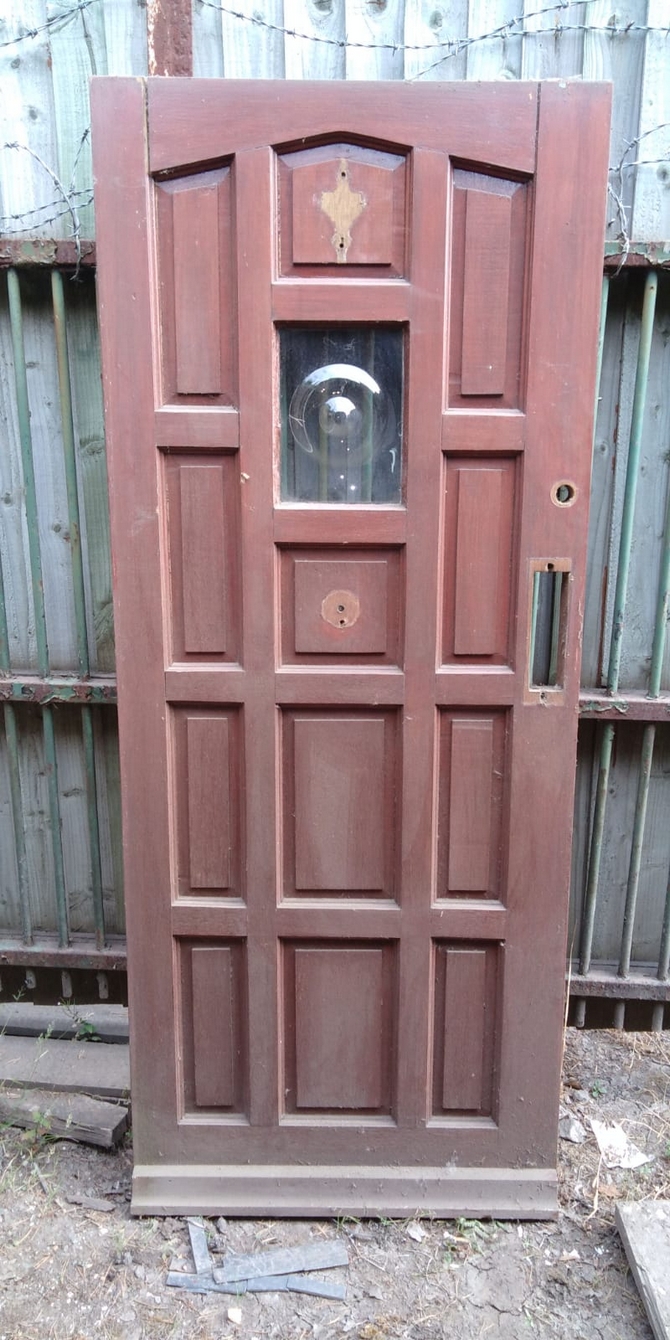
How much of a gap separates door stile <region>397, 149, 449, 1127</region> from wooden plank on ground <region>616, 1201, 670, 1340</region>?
53 cm

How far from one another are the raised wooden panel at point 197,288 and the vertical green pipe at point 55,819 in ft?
3.83

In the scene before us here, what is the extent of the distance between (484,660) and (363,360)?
0.74 m

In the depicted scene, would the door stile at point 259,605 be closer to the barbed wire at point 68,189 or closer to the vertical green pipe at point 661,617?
the barbed wire at point 68,189

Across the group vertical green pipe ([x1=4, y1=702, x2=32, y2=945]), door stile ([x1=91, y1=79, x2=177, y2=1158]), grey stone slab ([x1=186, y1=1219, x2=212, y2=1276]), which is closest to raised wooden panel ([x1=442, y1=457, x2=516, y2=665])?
door stile ([x1=91, y1=79, x2=177, y2=1158])

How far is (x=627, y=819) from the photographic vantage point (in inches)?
100

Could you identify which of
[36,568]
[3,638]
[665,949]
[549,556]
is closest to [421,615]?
[549,556]

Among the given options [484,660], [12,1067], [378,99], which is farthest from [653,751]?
[12,1067]

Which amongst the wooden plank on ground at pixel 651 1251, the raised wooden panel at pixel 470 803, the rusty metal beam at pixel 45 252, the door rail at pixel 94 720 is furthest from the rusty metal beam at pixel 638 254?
the wooden plank on ground at pixel 651 1251

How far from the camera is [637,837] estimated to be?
2.47 metres

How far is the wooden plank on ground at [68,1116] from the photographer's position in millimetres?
2201

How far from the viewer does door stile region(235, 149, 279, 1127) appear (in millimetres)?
1699

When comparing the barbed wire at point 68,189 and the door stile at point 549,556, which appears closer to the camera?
the door stile at point 549,556

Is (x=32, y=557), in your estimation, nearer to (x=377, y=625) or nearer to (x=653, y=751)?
(x=377, y=625)

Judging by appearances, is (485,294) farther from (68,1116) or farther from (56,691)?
(68,1116)
